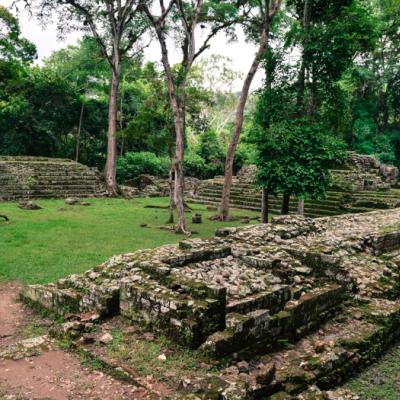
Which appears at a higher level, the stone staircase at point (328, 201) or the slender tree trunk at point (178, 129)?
the slender tree trunk at point (178, 129)

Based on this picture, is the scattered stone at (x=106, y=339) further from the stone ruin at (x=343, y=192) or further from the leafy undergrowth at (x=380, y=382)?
the stone ruin at (x=343, y=192)

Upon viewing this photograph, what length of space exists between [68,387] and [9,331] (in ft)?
6.72

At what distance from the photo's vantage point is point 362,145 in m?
31.8

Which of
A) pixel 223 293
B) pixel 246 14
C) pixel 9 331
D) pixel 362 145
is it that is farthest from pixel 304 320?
pixel 362 145

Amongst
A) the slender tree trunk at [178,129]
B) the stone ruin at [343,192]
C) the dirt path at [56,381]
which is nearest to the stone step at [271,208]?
the stone ruin at [343,192]

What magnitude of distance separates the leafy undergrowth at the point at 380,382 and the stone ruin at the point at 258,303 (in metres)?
0.13

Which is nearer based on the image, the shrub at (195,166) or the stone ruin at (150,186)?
the stone ruin at (150,186)

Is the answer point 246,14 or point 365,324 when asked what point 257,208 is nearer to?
point 246,14

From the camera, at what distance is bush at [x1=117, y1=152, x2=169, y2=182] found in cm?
2916

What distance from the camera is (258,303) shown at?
557 centimetres

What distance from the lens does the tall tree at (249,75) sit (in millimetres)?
15000

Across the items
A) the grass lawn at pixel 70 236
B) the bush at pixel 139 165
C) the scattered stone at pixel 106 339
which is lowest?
the scattered stone at pixel 106 339

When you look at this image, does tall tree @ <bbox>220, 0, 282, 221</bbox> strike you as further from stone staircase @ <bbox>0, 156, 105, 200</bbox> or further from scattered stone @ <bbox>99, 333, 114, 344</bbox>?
scattered stone @ <bbox>99, 333, 114, 344</bbox>

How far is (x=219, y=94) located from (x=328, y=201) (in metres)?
31.3
